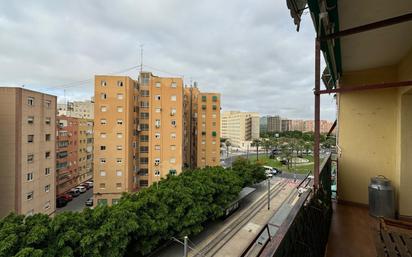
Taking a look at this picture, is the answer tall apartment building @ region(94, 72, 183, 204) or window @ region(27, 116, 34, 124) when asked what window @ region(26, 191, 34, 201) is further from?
tall apartment building @ region(94, 72, 183, 204)

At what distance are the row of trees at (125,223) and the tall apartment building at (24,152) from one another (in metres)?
6.69

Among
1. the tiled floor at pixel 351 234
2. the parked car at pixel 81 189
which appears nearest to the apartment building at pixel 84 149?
the parked car at pixel 81 189

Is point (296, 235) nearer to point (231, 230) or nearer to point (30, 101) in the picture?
point (231, 230)

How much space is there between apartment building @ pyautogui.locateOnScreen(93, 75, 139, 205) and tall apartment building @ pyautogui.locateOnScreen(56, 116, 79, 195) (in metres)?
6.90

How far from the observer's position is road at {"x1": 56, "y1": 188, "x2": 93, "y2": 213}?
1717 centimetres

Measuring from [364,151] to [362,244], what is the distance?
79.1 inches

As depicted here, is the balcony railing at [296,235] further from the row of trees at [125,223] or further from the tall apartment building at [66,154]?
the tall apartment building at [66,154]

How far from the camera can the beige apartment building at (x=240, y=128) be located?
5438 cm

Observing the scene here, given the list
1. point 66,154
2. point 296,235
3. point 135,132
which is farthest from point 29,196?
point 296,235

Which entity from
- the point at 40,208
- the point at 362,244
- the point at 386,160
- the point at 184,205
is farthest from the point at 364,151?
the point at 40,208

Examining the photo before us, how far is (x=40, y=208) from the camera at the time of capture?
11.9 metres

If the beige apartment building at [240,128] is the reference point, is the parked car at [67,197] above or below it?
below

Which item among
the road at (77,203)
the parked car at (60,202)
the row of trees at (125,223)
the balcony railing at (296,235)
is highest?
the balcony railing at (296,235)

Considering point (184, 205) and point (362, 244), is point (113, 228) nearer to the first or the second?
point (184, 205)
